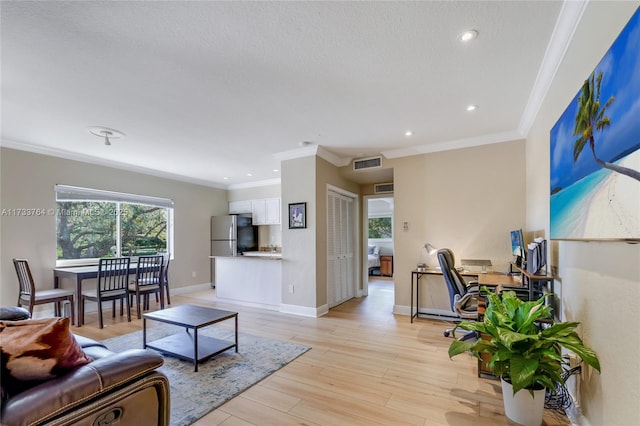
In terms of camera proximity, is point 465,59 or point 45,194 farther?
point 45,194

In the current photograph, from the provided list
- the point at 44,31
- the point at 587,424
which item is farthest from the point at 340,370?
the point at 44,31

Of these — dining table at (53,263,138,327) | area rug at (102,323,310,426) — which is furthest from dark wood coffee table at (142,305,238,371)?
dining table at (53,263,138,327)

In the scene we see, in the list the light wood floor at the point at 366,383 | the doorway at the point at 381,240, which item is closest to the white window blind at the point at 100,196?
the light wood floor at the point at 366,383

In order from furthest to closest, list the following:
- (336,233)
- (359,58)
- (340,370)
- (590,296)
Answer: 1. (336,233)
2. (340,370)
3. (359,58)
4. (590,296)

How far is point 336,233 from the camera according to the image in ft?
17.0

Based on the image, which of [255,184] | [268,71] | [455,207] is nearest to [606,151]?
[268,71]

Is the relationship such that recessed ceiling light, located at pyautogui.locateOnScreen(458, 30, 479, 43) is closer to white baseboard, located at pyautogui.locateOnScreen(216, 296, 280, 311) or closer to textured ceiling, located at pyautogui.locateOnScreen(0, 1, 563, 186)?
textured ceiling, located at pyautogui.locateOnScreen(0, 1, 563, 186)

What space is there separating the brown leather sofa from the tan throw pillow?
5 cm

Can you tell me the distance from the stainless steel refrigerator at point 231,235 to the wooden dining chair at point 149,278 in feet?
6.47

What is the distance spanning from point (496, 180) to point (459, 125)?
40.1 inches

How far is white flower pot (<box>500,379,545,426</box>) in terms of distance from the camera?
180 centimetres

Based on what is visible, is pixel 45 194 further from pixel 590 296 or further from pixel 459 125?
pixel 590 296

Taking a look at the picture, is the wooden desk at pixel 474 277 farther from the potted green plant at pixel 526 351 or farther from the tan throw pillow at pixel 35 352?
the tan throw pillow at pixel 35 352

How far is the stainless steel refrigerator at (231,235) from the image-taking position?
674cm
